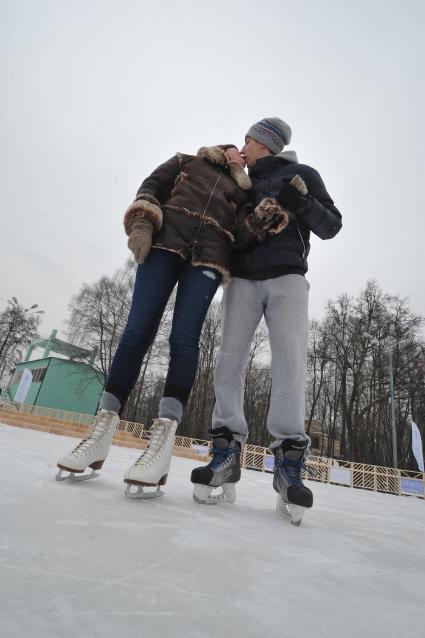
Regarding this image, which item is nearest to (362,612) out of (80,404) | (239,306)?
(239,306)

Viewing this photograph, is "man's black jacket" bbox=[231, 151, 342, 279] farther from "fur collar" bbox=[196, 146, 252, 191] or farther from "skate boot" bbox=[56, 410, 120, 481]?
"skate boot" bbox=[56, 410, 120, 481]

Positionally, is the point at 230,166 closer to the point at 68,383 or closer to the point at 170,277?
the point at 170,277

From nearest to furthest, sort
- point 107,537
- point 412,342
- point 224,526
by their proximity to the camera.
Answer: point 107,537, point 224,526, point 412,342

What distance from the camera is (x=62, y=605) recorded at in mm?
431

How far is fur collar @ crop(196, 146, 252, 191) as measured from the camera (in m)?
1.99

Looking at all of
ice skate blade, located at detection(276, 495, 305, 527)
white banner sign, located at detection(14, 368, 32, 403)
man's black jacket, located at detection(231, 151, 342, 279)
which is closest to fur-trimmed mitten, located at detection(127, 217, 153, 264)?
man's black jacket, located at detection(231, 151, 342, 279)

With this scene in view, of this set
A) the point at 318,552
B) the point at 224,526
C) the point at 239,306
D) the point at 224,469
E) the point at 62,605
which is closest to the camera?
the point at 62,605

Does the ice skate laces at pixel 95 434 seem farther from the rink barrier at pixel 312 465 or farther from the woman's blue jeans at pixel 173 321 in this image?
the rink barrier at pixel 312 465

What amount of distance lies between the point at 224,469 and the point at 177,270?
0.95 metres

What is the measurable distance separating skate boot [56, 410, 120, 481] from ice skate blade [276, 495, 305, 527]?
75cm

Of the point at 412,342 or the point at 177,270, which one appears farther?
the point at 412,342

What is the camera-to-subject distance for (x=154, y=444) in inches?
52.8

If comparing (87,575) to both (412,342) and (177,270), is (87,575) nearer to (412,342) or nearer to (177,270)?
(177,270)

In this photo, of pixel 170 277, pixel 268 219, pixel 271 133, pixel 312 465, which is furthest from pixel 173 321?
pixel 312 465
